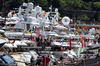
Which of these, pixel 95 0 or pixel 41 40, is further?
pixel 95 0

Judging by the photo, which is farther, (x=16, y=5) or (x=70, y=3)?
(x=70, y=3)

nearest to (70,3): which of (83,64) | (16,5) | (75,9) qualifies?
(75,9)

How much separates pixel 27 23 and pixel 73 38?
592cm

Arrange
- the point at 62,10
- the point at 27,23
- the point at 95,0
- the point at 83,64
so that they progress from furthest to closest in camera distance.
Answer: the point at 95,0
the point at 62,10
the point at 27,23
the point at 83,64

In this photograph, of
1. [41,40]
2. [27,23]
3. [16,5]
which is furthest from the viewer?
[16,5]

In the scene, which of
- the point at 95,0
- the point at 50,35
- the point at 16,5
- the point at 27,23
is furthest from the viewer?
the point at 95,0

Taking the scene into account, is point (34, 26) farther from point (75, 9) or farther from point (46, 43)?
point (75, 9)

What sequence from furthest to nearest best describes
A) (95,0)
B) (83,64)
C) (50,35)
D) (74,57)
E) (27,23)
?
(95,0) → (27,23) → (50,35) → (74,57) → (83,64)

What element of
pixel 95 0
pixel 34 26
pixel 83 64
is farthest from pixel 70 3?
pixel 83 64

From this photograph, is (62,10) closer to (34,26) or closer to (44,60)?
(34,26)

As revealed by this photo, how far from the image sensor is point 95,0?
307 feet

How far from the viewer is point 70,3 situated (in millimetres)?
86250

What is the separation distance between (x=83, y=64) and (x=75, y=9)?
228 feet

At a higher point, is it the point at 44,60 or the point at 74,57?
the point at 44,60
